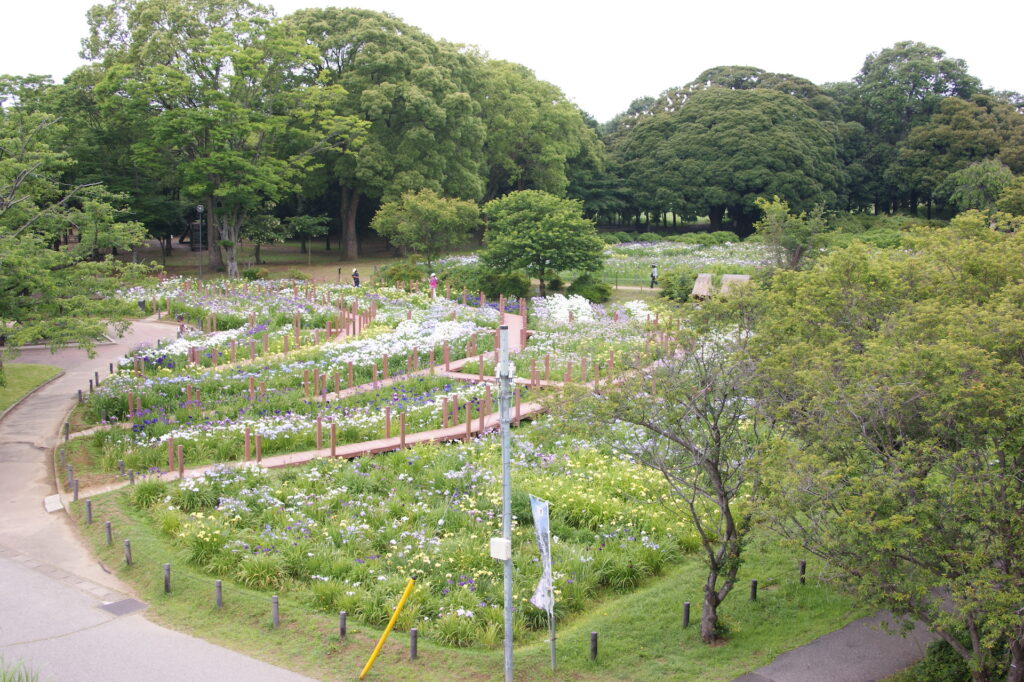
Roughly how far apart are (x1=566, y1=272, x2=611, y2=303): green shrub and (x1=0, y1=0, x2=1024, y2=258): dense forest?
360 inches

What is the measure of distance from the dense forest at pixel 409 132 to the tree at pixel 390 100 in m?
0.12

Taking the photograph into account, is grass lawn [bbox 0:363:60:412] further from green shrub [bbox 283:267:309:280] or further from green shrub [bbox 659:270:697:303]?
green shrub [bbox 659:270:697:303]

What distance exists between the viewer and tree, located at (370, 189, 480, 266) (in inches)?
1473

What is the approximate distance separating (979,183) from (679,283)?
93.4 feet

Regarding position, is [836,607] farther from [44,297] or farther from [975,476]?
[44,297]

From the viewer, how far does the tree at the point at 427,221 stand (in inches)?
1473

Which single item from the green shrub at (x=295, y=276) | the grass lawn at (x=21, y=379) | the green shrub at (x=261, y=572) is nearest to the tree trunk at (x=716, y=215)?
the green shrub at (x=295, y=276)

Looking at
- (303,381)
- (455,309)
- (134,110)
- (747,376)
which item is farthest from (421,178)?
(747,376)

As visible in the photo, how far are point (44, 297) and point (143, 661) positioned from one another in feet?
38.1

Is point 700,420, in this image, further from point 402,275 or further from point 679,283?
point 402,275

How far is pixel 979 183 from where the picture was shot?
169ft

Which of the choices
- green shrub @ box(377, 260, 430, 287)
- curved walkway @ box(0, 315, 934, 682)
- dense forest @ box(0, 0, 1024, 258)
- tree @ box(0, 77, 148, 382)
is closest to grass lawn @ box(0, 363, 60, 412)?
tree @ box(0, 77, 148, 382)

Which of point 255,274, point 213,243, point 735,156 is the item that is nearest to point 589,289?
point 255,274

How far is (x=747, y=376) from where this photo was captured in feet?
33.6
